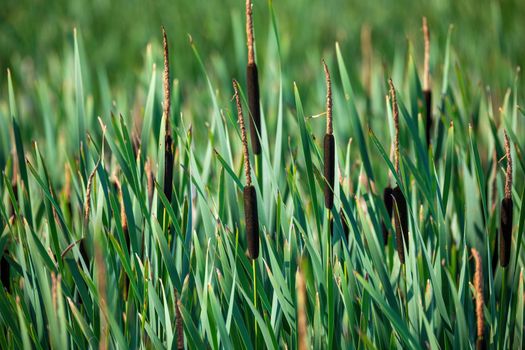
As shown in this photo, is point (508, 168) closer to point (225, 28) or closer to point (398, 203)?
point (398, 203)

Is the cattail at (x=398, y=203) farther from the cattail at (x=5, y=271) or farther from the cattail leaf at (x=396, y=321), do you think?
the cattail at (x=5, y=271)

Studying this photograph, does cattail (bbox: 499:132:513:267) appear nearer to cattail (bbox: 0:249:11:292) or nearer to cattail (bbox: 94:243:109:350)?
cattail (bbox: 94:243:109:350)

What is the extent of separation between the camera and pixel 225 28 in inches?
123

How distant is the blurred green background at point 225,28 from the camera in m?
2.69

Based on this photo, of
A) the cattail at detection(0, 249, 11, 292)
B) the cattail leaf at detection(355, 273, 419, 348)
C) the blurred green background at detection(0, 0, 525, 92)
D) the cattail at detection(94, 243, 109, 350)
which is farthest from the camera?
the blurred green background at detection(0, 0, 525, 92)

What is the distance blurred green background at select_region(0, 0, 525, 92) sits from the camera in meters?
2.69

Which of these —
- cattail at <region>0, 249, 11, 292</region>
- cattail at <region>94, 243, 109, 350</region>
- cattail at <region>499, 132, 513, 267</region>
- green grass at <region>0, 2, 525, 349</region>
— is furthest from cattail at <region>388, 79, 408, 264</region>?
cattail at <region>0, 249, 11, 292</region>

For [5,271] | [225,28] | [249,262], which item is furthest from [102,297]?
[225,28]

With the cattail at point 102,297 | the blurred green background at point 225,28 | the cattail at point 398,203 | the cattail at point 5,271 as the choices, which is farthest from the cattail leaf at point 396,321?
the blurred green background at point 225,28

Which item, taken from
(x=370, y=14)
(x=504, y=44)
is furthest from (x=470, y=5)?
(x=504, y=44)

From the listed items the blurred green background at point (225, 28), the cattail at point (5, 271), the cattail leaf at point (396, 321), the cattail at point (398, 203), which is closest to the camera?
the cattail leaf at point (396, 321)

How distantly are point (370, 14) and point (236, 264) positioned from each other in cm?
254

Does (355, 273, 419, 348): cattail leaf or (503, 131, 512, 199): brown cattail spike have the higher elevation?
(503, 131, 512, 199): brown cattail spike

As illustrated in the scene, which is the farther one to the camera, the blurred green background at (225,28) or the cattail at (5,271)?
the blurred green background at (225,28)
